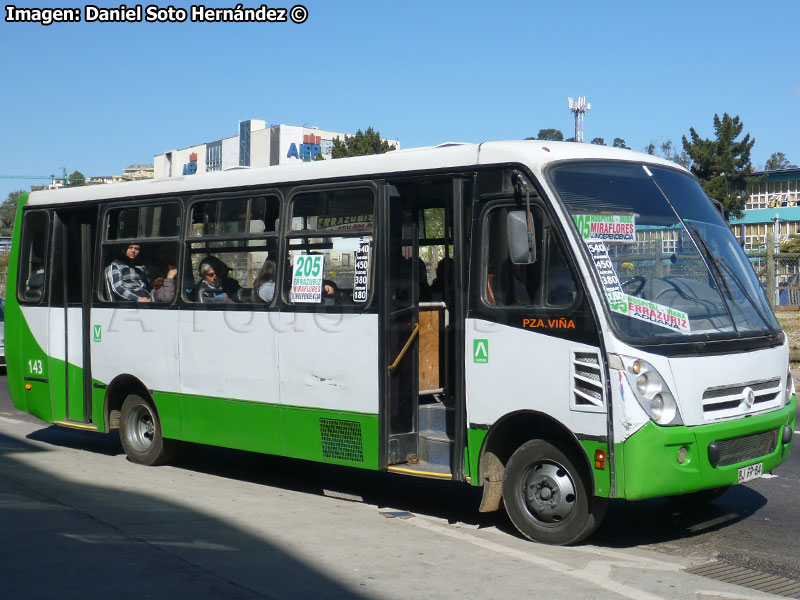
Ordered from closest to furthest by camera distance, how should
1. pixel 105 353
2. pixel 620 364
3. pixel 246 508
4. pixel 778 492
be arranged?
pixel 620 364 → pixel 246 508 → pixel 778 492 → pixel 105 353

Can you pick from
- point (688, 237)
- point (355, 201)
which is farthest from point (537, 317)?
point (355, 201)

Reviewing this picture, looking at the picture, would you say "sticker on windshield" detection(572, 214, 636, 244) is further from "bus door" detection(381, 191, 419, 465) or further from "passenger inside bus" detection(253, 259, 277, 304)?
"passenger inside bus" detection(253, 259, 277, 304)

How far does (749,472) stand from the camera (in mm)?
7184

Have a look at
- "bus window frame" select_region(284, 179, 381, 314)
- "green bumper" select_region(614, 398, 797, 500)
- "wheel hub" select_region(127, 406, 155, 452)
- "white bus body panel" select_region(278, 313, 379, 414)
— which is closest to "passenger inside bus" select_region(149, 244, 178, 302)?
"wheel hub" select_region(127, 406, 155, 452)

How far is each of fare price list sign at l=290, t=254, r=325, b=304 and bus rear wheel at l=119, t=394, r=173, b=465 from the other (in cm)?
265

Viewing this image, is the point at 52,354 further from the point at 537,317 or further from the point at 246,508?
the point at 537,317

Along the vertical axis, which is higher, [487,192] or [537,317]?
[487,192]

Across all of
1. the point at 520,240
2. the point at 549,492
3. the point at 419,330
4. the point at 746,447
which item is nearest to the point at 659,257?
the point at 520,240

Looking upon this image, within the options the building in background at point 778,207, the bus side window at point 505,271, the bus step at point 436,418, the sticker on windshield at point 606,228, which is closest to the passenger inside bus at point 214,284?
the bus step at point 436,418

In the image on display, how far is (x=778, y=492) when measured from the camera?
905 centimetres

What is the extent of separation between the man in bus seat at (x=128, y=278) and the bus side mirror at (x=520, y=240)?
15.7 feet

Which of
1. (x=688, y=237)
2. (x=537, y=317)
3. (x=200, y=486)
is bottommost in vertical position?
(x=200, y=486)

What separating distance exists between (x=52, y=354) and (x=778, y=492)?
789 centimetres

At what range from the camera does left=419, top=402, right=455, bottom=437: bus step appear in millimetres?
8117
